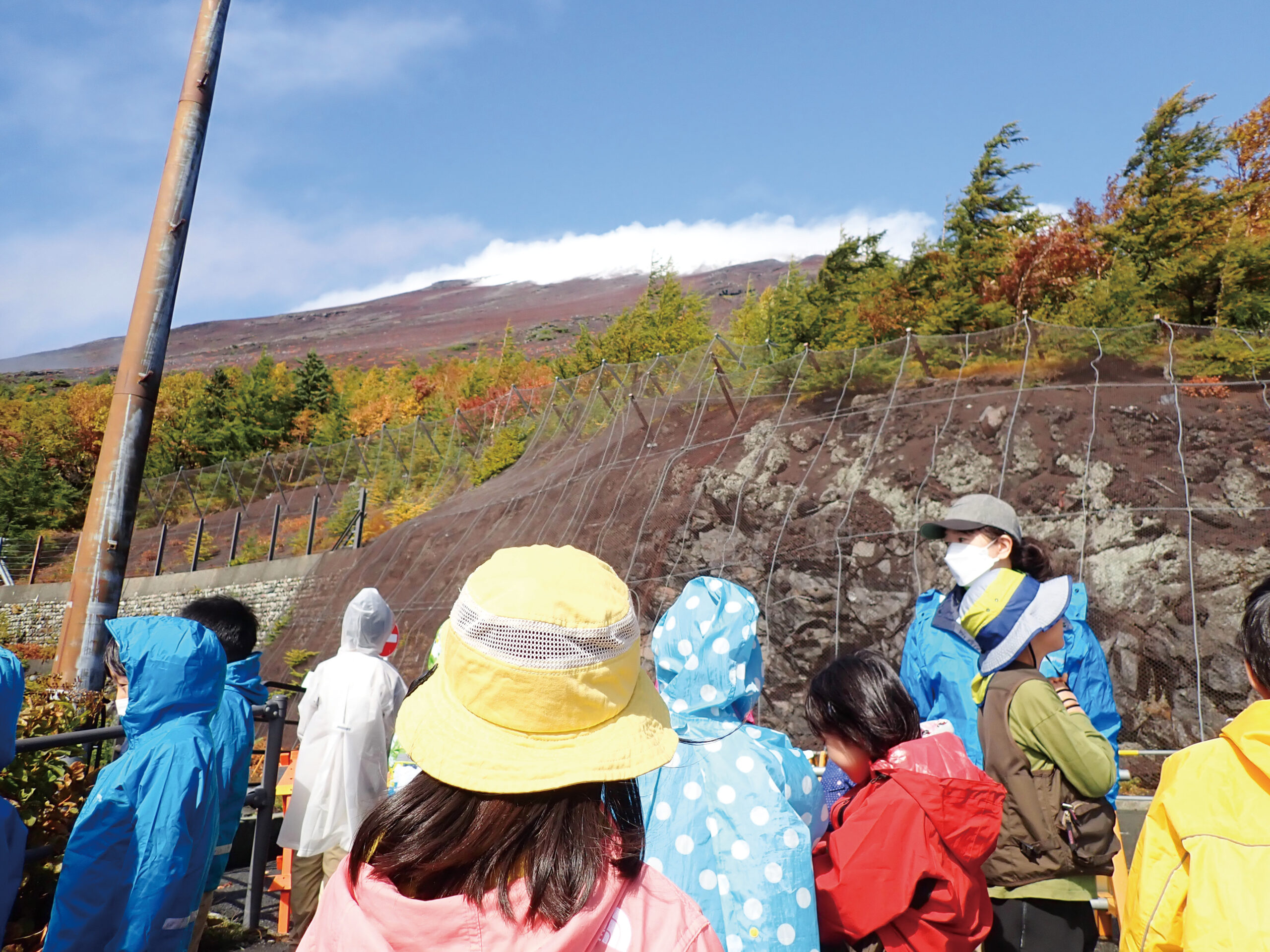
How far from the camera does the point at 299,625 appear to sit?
662 inches

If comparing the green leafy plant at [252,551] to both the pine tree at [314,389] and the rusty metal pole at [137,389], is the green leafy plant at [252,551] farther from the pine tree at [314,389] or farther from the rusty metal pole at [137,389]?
the rusty metal pole at [137,389]

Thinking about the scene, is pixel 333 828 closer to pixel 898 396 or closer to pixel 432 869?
pixel 432 869

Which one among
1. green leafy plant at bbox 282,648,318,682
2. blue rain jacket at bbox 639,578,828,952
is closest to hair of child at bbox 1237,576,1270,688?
blue rain jacket at bbox 639,578,828,952

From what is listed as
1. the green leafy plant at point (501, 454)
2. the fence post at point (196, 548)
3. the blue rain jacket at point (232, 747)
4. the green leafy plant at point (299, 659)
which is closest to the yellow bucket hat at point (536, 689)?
the blue rain jacket at point (232, 747)

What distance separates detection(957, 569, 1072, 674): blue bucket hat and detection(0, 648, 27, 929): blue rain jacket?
2575 millimetres

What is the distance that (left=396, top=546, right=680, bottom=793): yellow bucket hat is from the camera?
1.08m

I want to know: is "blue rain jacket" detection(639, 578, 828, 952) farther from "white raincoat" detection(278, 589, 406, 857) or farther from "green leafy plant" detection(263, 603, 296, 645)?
"green leafy plant" detection(263, 603, 296, 645)

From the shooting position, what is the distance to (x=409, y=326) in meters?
116

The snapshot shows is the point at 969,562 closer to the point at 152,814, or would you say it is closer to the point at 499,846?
the point at 499,846

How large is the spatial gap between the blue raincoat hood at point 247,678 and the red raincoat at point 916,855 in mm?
2165

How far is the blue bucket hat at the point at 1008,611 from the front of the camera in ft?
8.59

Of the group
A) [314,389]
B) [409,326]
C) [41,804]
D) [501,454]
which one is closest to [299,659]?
[501,454]

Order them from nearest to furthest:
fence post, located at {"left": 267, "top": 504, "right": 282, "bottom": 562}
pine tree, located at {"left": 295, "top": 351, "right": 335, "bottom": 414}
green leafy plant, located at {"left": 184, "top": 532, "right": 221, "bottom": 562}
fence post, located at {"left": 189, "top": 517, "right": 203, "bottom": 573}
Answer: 1. fence post, located at {"left": 267, "top": 504, "right": 282, "bottom": 562}
2. fence post, located at {"left": 189, "top": 517, "right": 203, "bottom": 573}
3. green leafy plant, located at {"left": 184, "top": 532, "right": 221, "bottom": 562}
4. pine tree, located at {"left": 295, "top": 351, "right": 335, "bottom": 414}

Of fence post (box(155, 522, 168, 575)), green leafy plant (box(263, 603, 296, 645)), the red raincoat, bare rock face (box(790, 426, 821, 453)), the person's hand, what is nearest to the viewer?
the red raincoat
